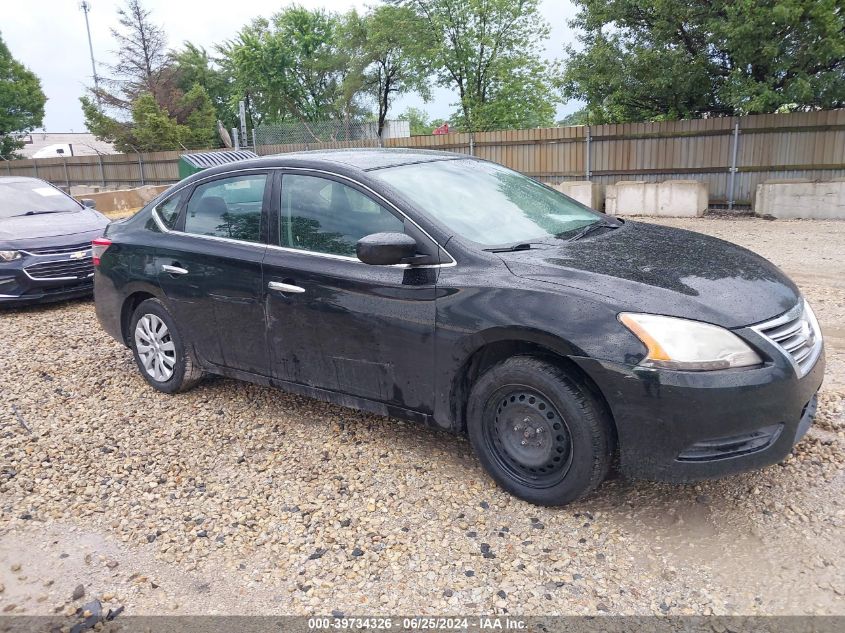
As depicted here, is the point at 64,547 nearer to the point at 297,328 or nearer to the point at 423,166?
the point at 297,328

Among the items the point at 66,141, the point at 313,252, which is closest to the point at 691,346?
the point at 313,252

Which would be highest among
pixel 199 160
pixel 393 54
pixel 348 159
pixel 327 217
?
pixel 393 54

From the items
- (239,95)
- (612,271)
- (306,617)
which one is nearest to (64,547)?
(306,617)

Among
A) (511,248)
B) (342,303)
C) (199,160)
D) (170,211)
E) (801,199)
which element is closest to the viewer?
(511,248)

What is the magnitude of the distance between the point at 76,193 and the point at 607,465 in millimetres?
27221

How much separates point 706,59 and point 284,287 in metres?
13.2

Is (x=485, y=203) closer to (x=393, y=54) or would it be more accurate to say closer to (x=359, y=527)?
(x=359, y=527)

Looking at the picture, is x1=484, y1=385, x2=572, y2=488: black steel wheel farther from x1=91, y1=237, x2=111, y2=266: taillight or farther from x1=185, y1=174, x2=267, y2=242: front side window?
x1=91, y1=237, x2=111, y2=266: taillight

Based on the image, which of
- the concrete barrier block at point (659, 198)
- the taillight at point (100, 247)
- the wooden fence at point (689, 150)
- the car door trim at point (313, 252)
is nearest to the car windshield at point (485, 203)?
the car door trim at point (313, 252)

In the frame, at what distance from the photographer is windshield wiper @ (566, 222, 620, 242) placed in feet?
12.3

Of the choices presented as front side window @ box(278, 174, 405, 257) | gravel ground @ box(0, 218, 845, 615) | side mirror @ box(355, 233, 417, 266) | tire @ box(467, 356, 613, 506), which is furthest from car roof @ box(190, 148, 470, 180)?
gravel ground @ box(0, 218, 845, 615)

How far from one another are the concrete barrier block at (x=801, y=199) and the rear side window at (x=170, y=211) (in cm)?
1224

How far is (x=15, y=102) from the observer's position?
34.3 m

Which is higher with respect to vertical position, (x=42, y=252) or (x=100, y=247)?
(x=100, y=247)
